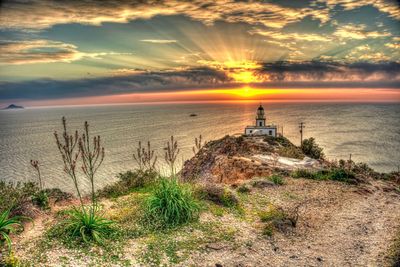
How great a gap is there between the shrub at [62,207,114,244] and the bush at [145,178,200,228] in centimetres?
161

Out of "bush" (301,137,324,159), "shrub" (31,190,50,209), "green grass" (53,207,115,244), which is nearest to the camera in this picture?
"green grass" (53,207,115,244)

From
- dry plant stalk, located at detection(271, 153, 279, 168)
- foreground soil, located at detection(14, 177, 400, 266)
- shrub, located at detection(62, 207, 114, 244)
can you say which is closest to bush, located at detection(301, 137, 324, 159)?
dry plant stalk, located at detection(271, 153, 279, 168)

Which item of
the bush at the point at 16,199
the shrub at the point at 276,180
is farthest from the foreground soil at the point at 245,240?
the shrub at the point at 276,180

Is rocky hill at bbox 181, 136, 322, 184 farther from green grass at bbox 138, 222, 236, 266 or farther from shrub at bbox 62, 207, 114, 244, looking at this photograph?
shrub at bbox 62, 207, 114, 244

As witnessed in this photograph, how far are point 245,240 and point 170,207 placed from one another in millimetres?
2838

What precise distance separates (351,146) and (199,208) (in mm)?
85524

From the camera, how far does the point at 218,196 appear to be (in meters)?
12.8

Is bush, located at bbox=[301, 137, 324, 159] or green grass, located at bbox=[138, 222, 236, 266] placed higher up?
Answer: green grass, located at bbox=[138, 222, 236, 266]

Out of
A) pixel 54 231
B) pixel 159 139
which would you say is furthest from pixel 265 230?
pixel 159 139

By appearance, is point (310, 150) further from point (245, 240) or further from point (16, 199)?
point (16, 199)

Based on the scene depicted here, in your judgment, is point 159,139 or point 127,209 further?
point 159,139

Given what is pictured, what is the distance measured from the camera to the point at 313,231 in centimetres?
1117

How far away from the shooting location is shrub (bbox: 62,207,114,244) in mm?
8930

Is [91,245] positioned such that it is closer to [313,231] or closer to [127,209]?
[127,209]
